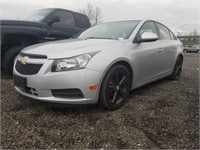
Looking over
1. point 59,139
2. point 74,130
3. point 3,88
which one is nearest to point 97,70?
point 74,130

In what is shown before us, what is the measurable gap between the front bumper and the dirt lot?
10.6 inches

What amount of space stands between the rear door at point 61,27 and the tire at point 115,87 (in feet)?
8.29

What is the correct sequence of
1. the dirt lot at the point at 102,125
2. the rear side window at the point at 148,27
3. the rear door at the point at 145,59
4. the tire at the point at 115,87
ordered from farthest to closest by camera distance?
the rear side window at the point at 148,27, the rear door at the point at 145,59, the tire at the point at 115,87, the dirt lot at the point at 102,125

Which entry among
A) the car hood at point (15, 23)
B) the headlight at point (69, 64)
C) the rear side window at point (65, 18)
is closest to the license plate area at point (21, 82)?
the headlight at point (69, 64)

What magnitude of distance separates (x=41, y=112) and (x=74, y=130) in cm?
71

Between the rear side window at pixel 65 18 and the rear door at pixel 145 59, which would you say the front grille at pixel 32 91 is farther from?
the rear side window at pixel 65 18

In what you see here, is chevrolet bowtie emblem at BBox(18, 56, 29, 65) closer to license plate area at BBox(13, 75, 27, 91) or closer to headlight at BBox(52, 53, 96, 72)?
license plate area at BBox(13, 75, 27, 91)

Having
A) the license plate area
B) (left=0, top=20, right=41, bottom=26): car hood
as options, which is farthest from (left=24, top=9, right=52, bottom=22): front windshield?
the license plate area

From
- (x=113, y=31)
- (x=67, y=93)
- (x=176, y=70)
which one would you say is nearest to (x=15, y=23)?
(x=113, y=31)

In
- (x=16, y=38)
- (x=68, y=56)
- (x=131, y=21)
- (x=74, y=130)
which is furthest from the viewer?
(x=16, y=38)

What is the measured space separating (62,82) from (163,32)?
293 centimetres

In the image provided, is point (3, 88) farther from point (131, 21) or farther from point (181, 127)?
point (181, 127)

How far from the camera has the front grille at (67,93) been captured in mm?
2582

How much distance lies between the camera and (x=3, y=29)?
13.4 feet
